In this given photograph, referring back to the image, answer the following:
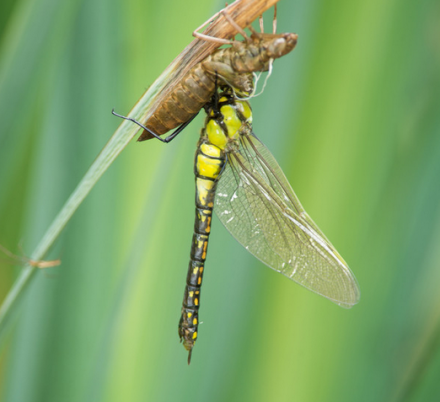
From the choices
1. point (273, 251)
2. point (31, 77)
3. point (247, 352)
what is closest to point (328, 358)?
point (247, 352)

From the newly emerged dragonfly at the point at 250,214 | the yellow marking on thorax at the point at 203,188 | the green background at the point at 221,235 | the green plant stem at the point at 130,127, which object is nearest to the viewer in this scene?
the green plant stem at the point at 130,127

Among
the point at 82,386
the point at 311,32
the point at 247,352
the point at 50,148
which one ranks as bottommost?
the point at 82,386

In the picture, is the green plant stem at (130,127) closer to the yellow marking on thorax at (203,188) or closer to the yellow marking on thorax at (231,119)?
the yellow marking on thorax at (231,119)

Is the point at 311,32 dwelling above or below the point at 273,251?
above

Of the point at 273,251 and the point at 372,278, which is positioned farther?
the point at 273,251

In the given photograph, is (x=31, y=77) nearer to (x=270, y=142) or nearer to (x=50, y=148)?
(x=50, y=148)

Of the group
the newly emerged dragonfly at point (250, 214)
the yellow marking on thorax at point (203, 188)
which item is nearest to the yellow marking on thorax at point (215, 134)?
the newly emerged dragonfly at point (250, 214)

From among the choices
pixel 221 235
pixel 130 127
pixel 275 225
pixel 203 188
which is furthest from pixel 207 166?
pixel 130 127

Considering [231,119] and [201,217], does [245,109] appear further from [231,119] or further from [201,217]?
[201,217]
